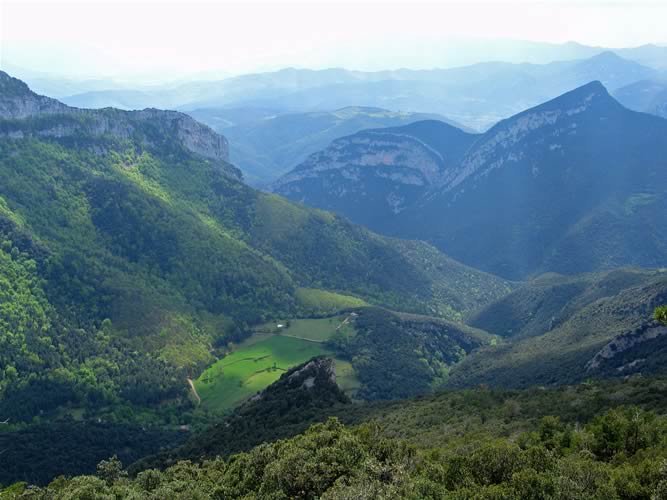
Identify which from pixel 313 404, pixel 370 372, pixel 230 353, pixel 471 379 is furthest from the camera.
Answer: pixel 230 353

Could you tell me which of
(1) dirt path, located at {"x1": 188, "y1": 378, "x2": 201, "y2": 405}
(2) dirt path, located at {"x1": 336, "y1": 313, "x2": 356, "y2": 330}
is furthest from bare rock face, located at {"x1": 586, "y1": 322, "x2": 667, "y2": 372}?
(1) dirt path, located at {"x1": 188, "y1": 378, "x2": 201, "y2": 405}

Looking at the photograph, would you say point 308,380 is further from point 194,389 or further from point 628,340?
point 628,340

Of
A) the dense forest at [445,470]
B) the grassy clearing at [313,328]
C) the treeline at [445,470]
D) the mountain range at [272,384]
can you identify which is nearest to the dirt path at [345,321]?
the grassy clearing at [313,328]

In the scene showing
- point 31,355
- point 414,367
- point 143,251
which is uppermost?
point 143,251

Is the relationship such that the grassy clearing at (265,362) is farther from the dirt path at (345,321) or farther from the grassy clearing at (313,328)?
the dirt path at (345,321)

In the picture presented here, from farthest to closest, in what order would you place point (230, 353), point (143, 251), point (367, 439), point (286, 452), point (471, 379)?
point (143, 251), point (230, 353), point (471, 379), point (367, 439), point (286, 452)

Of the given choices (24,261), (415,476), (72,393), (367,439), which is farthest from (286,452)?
(24,261)

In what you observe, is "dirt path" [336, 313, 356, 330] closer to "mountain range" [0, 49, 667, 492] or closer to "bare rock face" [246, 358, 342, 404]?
"mountain range" [0, 49, 667, 492]

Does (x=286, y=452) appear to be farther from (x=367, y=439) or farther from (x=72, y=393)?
(x=72, y=393)
